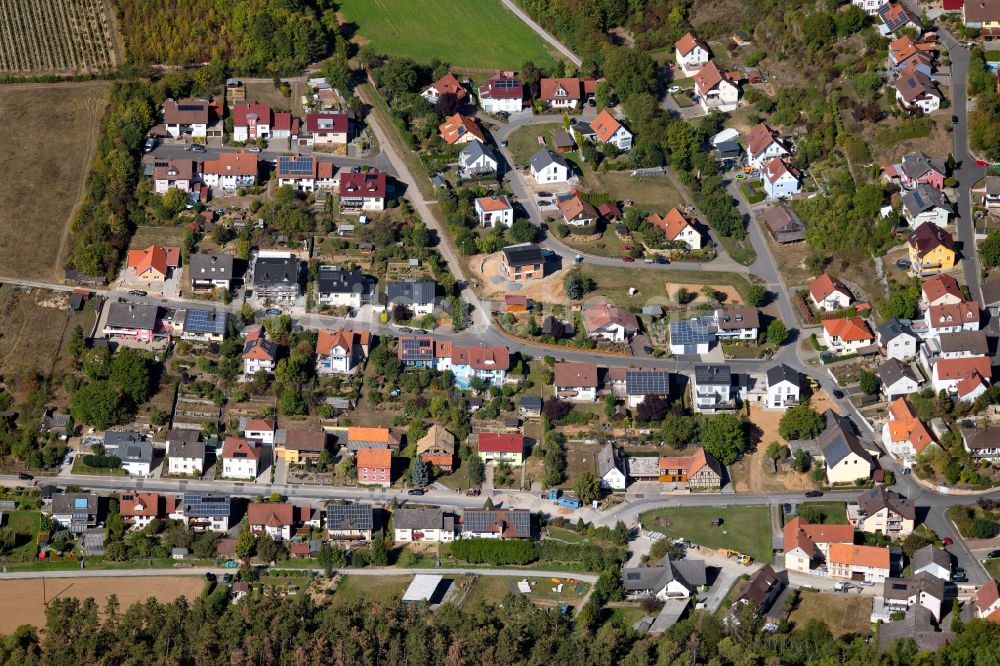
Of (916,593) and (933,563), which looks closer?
(916,593)

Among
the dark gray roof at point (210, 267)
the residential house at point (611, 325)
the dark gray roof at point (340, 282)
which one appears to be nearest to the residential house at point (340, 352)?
the dark gray roof at point (340, 282)

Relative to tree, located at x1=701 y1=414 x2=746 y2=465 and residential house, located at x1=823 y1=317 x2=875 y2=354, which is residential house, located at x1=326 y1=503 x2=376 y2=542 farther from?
residential house, located at x1=823 y1=317 x2=875 y2=354

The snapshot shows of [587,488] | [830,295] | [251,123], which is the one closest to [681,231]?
[830,295]

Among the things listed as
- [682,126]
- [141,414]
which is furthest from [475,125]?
[141,414]

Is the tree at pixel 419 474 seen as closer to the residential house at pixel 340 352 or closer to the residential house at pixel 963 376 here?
the residential house at pixel 340 352

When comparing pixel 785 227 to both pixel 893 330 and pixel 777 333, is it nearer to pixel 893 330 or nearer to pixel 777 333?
pixel 777 333

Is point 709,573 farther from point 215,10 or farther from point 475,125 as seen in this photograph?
point 215,10
